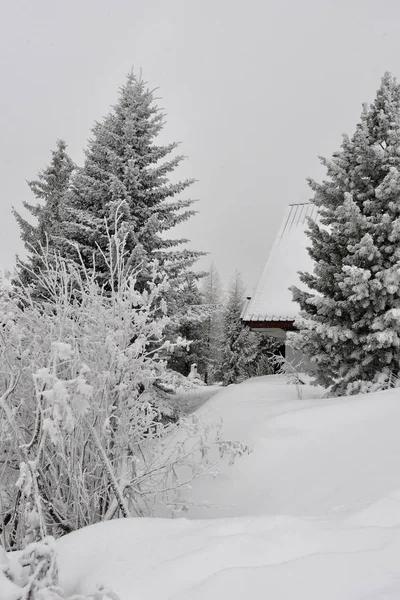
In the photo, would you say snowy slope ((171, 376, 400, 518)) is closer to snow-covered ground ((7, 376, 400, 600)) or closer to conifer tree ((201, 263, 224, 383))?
snow-covered ground ((7, 376, 400, 600))

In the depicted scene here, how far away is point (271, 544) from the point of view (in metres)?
2.30

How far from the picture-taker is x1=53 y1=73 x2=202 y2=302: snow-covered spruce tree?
37.3 feet

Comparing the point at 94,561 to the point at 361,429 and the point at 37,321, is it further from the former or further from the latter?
the point at 361,429

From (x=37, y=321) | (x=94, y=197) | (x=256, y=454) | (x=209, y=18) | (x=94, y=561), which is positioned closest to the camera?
(x=94, y=561)

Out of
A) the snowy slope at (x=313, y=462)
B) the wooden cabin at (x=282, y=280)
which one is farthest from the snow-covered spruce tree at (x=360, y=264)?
the wooden cabin at (x=282, y=280)

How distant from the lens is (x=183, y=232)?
67.8 metres

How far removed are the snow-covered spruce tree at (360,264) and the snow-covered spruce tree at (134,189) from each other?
13.6 feet

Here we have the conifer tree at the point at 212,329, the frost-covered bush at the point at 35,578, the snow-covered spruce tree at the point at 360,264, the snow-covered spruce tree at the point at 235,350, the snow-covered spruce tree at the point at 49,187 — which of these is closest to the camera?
the frost-covered bush at the point at 35,578

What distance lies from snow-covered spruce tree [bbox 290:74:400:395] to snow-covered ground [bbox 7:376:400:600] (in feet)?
10.4

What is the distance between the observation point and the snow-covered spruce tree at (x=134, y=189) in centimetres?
1138

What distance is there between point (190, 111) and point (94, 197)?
74.2 metres

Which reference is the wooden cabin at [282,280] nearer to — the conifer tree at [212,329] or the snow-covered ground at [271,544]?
the snow-covered ground at [271,544]

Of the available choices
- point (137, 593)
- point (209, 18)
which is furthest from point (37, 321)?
point (209, 18)

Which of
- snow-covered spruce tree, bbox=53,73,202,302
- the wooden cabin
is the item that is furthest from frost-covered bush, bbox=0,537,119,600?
the wooden cabin
